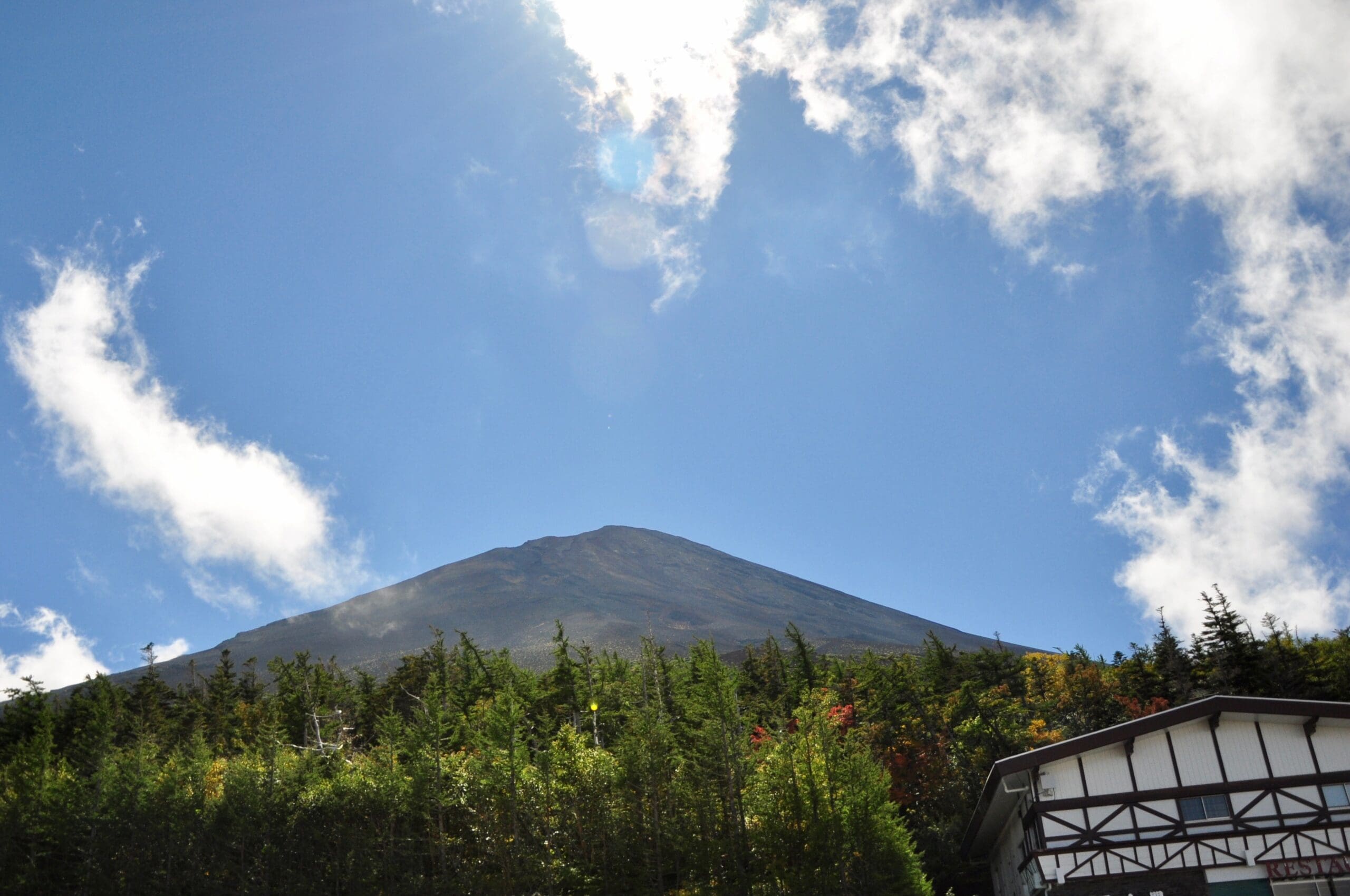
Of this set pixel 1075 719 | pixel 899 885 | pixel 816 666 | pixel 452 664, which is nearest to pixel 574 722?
pixel 452 664

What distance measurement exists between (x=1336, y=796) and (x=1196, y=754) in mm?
3963

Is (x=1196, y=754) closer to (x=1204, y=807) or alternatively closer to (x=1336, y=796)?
(x=1204, y=807)

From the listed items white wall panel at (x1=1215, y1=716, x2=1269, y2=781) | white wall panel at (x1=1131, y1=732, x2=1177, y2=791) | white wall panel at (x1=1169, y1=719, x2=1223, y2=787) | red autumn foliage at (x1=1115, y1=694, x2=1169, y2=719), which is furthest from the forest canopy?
white wall panel at (x1=1215, y1=716, x2=1269, y2=781)

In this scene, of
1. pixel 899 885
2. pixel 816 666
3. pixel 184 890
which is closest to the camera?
pixel 899 885

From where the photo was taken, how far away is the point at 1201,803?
26422 millimetres

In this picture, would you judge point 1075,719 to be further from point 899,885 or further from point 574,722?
point 574,722

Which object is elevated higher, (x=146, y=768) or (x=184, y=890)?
(x=146, y=768)

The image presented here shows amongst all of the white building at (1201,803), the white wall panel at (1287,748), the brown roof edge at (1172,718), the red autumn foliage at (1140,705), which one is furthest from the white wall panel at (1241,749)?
the red autumn foliage at (1140,705)

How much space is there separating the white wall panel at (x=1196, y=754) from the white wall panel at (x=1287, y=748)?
160cm

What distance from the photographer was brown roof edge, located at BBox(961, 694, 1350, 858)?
25859 millimetres

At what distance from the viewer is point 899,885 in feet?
112

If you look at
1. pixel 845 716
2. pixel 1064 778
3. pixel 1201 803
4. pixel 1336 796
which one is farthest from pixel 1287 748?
pixel 845 716

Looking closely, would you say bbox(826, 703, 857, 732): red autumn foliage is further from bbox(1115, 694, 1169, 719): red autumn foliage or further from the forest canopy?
bbox(1115, 694, 1169, 719): red autumn foliage

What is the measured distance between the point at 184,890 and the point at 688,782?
81.8 ft
